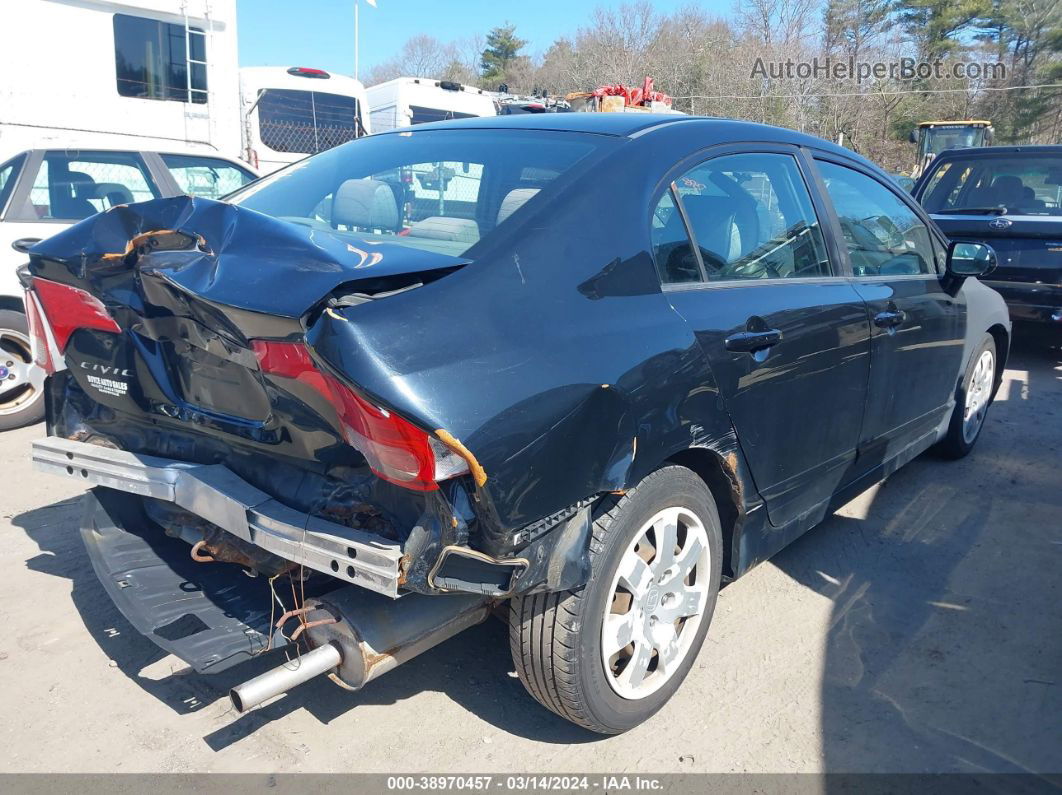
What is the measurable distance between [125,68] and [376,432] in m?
9.43

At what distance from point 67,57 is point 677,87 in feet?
80.0

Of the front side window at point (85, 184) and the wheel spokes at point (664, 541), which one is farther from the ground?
the front side window at point (85, 184)

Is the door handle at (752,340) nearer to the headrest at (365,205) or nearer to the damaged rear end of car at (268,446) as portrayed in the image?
the damaged rear end of car at (268,446)

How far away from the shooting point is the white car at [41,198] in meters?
5.57

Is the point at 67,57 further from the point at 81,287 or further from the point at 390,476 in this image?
the point at 390,476

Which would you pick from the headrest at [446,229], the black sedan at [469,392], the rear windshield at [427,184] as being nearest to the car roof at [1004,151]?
the black sedan at [469,392]

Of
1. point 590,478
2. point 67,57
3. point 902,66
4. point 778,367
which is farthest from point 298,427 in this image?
point 902,66

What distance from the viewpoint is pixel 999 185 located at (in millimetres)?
7988

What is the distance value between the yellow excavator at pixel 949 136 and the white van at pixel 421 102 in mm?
11901

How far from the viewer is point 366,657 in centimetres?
227

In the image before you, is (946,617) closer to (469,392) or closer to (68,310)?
(469,392)

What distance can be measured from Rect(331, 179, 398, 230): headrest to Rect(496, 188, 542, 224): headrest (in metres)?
0.48

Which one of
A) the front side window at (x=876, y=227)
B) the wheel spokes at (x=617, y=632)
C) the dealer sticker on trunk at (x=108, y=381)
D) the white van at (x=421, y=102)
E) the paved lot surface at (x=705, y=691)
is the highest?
the white van at (x=421, y=102)

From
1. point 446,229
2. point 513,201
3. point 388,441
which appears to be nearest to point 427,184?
point 446,229
